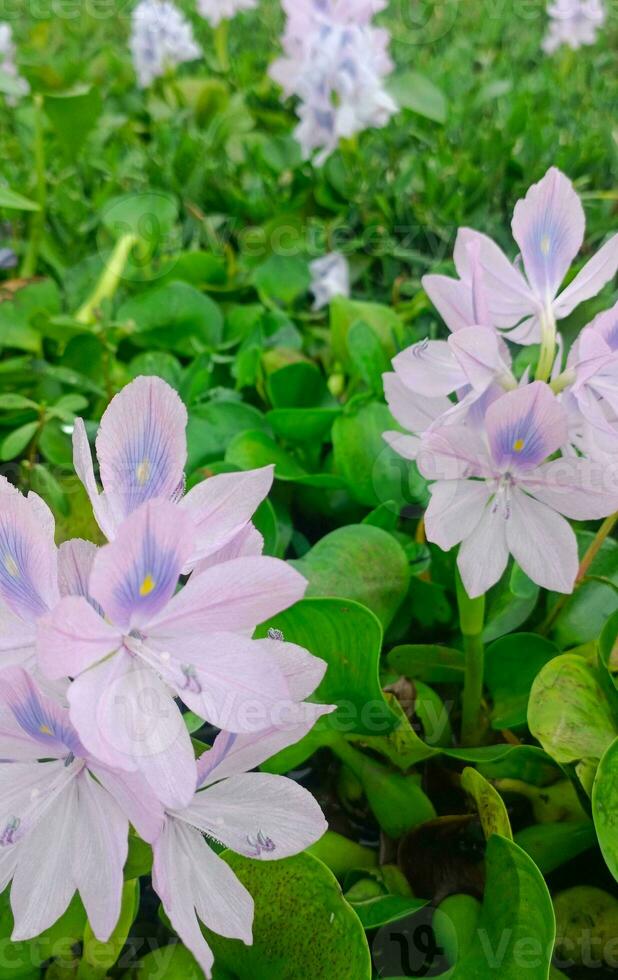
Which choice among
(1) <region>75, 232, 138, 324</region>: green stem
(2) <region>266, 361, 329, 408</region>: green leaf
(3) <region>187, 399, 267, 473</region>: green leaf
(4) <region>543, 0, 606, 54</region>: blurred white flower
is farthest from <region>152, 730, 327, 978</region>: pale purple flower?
(4) <region>543, 0, 606, 54</region>: blurred white flower

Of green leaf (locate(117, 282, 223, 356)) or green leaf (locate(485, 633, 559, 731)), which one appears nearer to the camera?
green leaf (locate(485, 633, 559, 731))

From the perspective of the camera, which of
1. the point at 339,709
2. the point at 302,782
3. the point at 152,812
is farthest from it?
the point at 302,782

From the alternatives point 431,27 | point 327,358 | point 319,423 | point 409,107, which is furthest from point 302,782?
point 431,27

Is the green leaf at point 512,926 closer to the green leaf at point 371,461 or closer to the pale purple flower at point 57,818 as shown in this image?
the pale purple flower at point 57,818

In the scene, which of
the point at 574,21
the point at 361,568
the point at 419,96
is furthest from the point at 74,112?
the point at 574,21

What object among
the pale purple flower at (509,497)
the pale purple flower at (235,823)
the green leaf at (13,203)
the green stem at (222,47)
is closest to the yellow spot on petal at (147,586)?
the pale purple flower at (235,823)

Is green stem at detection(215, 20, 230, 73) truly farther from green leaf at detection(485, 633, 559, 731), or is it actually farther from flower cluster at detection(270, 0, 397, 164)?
green leaf at detection(485, 633, 559, 731)

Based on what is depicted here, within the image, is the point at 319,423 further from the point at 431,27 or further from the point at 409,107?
the point at 431,27
